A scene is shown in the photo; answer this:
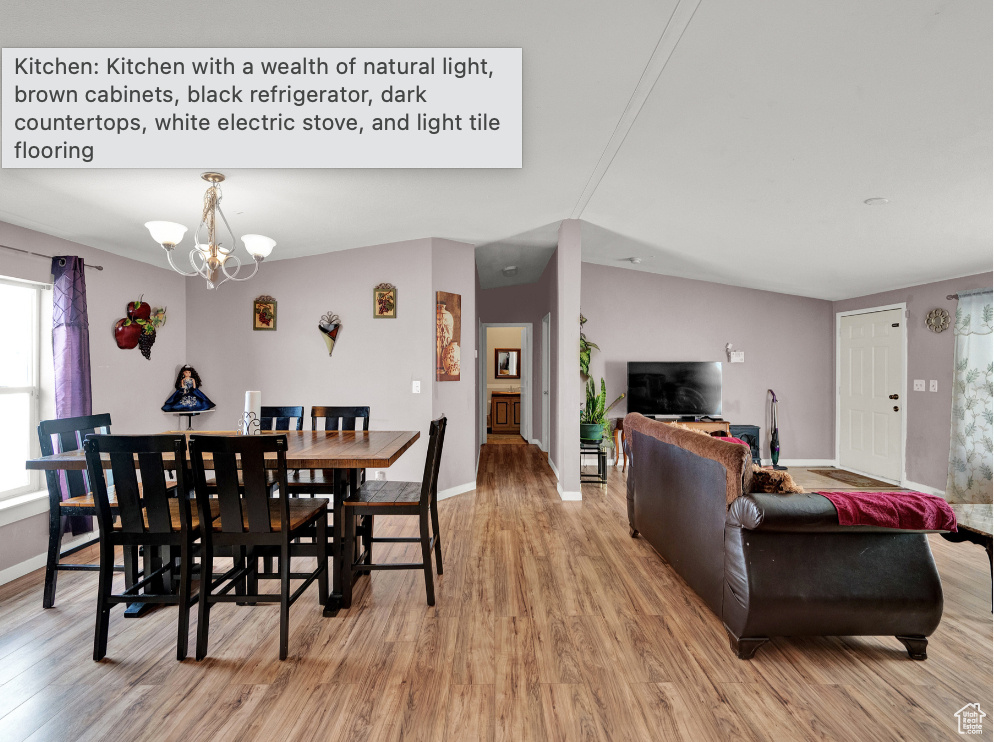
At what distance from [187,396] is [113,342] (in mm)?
781

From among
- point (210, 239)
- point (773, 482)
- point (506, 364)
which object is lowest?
point (773, 482)

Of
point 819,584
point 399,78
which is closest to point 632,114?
point 399,78

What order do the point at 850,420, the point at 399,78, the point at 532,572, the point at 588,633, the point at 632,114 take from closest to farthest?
1. the point at 399,78
2. the point at 588,633
3. the point at 632,114
4. the point at 532,572
5. the point at 850,420

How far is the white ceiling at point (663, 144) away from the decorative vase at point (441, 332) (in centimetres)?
73

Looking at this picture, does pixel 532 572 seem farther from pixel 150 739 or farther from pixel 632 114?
pixel 632 114

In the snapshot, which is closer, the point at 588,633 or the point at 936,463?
the point at 588,633

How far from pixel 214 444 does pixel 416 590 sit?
1.38 meters

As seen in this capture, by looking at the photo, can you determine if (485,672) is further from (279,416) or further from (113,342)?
(113,342)

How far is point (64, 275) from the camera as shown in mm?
3330

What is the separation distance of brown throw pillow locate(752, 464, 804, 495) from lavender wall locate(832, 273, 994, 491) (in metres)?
3.93

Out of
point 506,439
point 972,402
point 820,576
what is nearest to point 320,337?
point 820,576

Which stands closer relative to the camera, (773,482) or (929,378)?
(773,482)

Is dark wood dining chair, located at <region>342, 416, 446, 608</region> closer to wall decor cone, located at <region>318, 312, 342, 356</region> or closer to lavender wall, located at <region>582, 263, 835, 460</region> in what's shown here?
wall decor cone, located at <region>318, 312, 342, 356</region>

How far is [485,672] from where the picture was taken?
2059 millimetres
